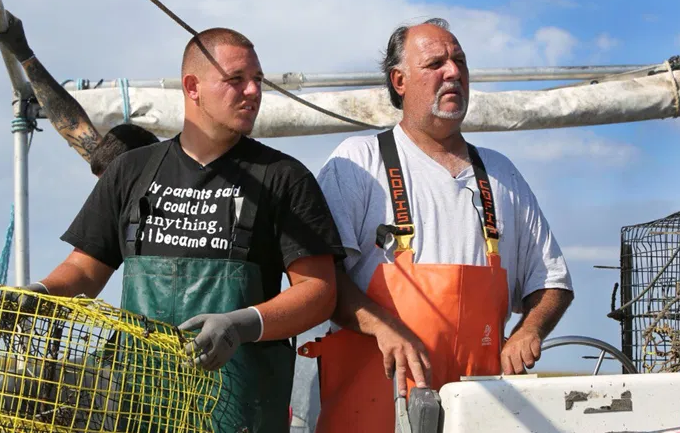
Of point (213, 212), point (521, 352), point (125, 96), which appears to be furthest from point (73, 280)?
point (125, 96)

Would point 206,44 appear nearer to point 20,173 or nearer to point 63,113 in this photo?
point 63,113

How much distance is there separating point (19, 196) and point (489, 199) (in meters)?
2.60

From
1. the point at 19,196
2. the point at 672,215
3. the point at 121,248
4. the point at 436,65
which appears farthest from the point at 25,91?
the point at 672,215

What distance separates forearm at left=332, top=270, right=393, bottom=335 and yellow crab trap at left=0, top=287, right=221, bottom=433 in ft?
1.99

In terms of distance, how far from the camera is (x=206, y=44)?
3.24 meters

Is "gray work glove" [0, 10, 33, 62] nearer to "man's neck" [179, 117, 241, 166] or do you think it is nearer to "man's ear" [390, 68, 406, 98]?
"man's neck" [179, 117, 241, 166]

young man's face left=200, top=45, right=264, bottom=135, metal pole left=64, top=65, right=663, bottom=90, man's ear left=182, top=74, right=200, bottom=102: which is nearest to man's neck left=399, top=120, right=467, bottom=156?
young man's face left=200, top=45, right=264, bottom=135

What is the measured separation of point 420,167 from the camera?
3.43 meters

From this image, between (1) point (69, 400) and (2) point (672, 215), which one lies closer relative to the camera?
(1) point (69, 400)

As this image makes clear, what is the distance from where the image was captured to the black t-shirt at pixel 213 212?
9.86 ft

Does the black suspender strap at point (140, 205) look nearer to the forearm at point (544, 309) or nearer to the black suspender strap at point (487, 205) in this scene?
the black suspender strap at point (487, 205)

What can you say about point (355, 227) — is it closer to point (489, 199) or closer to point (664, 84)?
point (489, 199)

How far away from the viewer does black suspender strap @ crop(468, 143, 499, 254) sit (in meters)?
3.34

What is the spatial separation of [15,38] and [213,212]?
197cm
